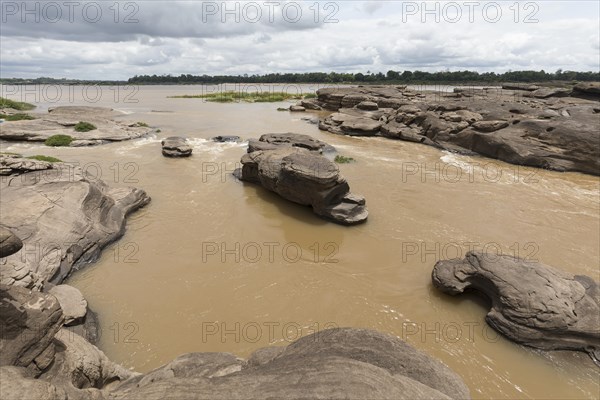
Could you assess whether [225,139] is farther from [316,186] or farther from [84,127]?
[316,186]

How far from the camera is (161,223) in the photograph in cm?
1226

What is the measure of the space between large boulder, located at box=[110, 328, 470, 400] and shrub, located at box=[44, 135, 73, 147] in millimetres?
23641

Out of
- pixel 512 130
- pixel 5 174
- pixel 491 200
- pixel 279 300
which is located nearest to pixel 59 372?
pixel 279 300

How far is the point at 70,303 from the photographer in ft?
24.2

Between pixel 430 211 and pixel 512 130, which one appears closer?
pixel 430 211

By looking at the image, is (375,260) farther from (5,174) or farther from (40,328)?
(5,174)

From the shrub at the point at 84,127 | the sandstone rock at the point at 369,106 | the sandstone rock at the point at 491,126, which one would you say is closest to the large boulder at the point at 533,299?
the sandstone rock at the point at 491,126

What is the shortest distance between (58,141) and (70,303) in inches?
817

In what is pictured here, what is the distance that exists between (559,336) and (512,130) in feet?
64.5

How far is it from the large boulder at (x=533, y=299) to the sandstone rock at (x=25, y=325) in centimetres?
839

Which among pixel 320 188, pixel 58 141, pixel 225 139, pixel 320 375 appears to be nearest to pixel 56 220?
pixel 320 188

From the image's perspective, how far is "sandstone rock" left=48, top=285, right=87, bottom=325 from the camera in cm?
705

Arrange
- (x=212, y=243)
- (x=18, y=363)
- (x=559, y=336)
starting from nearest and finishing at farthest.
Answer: (x=18, y=363) → (x=559, y=336) → (x=212, y=243)

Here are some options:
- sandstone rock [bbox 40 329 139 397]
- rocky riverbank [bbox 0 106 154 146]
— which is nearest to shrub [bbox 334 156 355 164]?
sandstone rock [bbox 40 329 139 397]
